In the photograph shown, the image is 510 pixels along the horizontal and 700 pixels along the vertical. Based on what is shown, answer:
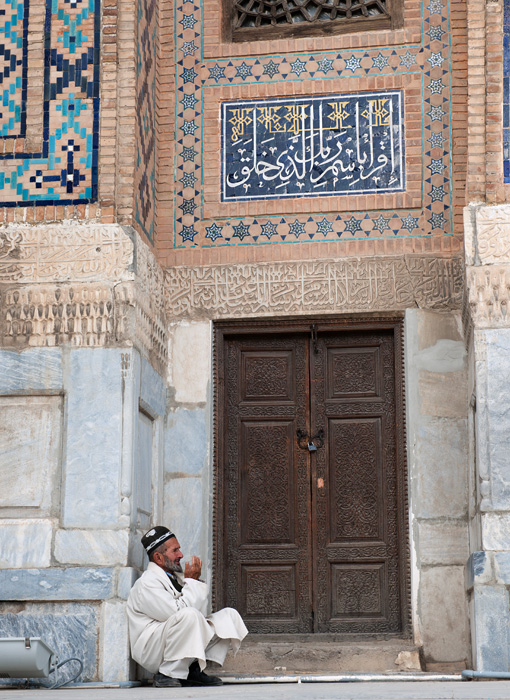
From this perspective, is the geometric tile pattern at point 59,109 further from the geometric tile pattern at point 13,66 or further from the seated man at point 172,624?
the seated man at point 172,624

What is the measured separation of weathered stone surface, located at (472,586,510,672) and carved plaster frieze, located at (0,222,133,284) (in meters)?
2.52

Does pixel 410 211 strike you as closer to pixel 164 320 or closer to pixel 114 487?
pixel 164 320

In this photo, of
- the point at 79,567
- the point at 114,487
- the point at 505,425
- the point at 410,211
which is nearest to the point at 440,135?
the point at 410,211

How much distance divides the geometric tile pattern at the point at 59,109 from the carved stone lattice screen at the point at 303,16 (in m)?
1.13

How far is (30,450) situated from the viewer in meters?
5.98

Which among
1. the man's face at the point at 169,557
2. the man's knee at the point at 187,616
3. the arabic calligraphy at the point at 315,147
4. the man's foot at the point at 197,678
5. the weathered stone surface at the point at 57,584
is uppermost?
the arabic calligraphy at the point at 315,147

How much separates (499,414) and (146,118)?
8.95 ft

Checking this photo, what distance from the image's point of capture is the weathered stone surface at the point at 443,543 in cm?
621

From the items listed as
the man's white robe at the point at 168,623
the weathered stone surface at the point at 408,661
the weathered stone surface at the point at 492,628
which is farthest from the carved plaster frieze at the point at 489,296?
the man's white robe at the point at 168,623

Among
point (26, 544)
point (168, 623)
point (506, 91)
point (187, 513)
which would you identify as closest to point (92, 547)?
point (26, 544)

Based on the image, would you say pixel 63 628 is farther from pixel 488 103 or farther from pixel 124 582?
pixel 488 103

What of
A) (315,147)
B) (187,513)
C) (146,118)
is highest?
(146,118)

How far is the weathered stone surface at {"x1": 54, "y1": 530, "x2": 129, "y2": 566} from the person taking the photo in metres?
5.72

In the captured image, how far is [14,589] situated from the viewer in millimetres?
5723
